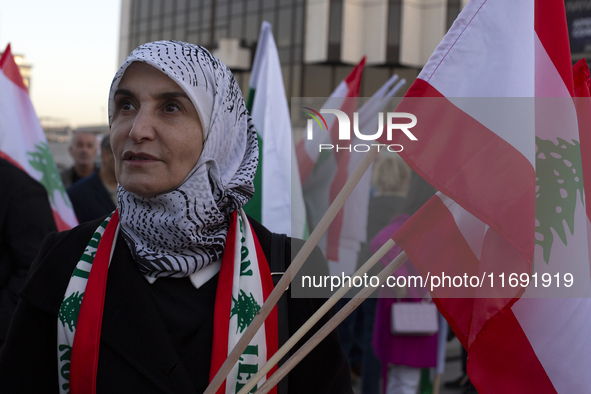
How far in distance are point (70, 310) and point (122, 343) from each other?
0.60 feet

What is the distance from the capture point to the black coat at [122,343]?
166 centimetres

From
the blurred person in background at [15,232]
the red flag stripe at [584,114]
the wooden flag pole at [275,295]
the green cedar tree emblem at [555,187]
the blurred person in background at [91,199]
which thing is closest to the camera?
the wooden flag pole at [275,295]

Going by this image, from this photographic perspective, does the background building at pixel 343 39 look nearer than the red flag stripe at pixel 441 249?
No

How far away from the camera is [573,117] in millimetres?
1972

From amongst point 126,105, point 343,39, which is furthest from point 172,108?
point 343,39

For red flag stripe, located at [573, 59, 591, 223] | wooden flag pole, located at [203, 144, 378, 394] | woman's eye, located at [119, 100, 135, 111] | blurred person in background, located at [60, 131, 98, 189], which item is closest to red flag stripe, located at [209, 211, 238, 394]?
wooden flag pole, located at [203, 144, 378, 394]

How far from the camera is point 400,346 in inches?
176

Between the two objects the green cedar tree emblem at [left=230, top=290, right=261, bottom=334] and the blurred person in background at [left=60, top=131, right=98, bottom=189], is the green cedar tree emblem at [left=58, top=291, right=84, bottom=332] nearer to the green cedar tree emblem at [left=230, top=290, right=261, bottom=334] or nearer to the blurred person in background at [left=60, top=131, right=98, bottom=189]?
the green cedar tree emblem at [left=230, top=290, right=261, bottom=334]

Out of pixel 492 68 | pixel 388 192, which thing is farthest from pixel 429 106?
pixel 388 192

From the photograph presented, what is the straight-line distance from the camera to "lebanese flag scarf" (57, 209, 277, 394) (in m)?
1.67

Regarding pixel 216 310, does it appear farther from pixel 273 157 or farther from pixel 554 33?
pixel 273 157

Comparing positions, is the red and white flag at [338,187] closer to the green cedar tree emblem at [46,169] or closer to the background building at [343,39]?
the green cedar tree emblem at [46,169]

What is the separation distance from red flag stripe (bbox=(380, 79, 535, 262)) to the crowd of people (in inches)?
19.2

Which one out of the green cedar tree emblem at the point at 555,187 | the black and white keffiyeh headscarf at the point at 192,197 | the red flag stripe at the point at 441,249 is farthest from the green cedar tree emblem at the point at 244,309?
the green cedar tree emblem at the point at 555,187
